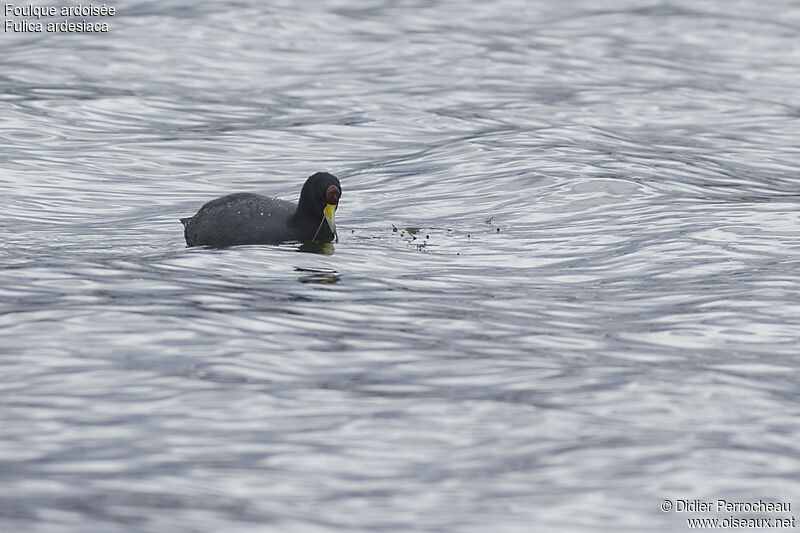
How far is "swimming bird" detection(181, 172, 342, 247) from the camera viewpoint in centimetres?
1358

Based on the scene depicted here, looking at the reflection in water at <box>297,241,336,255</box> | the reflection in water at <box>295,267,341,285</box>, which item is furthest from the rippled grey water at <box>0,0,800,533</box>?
the reflection in water at <box>297,241,336,255</box>

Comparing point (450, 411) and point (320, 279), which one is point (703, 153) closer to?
point (320, 279)

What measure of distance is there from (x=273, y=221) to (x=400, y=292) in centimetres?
226

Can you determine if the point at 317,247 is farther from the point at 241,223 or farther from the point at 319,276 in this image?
the point at 319,276

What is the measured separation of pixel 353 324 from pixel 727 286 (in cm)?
347

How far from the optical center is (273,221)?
45.1 feet

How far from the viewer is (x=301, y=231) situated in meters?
13.7

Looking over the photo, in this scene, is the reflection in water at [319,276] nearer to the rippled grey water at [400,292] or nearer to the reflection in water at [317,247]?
the rippled grey water at [400,292]

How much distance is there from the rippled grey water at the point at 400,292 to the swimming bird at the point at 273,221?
0.28 meters

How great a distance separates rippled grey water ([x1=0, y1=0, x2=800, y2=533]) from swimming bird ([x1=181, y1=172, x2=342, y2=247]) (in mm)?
283

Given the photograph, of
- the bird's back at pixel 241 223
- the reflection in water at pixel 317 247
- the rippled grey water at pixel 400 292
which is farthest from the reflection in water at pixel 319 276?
the bird's back at pixel 241 223

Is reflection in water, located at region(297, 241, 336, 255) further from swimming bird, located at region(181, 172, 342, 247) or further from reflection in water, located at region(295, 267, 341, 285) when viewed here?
reflection in water, located at region(295, 267, 341, 285)

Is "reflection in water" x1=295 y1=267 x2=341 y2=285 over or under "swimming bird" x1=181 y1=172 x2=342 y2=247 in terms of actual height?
under

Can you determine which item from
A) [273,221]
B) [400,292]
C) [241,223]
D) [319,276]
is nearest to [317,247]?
[273,221]
